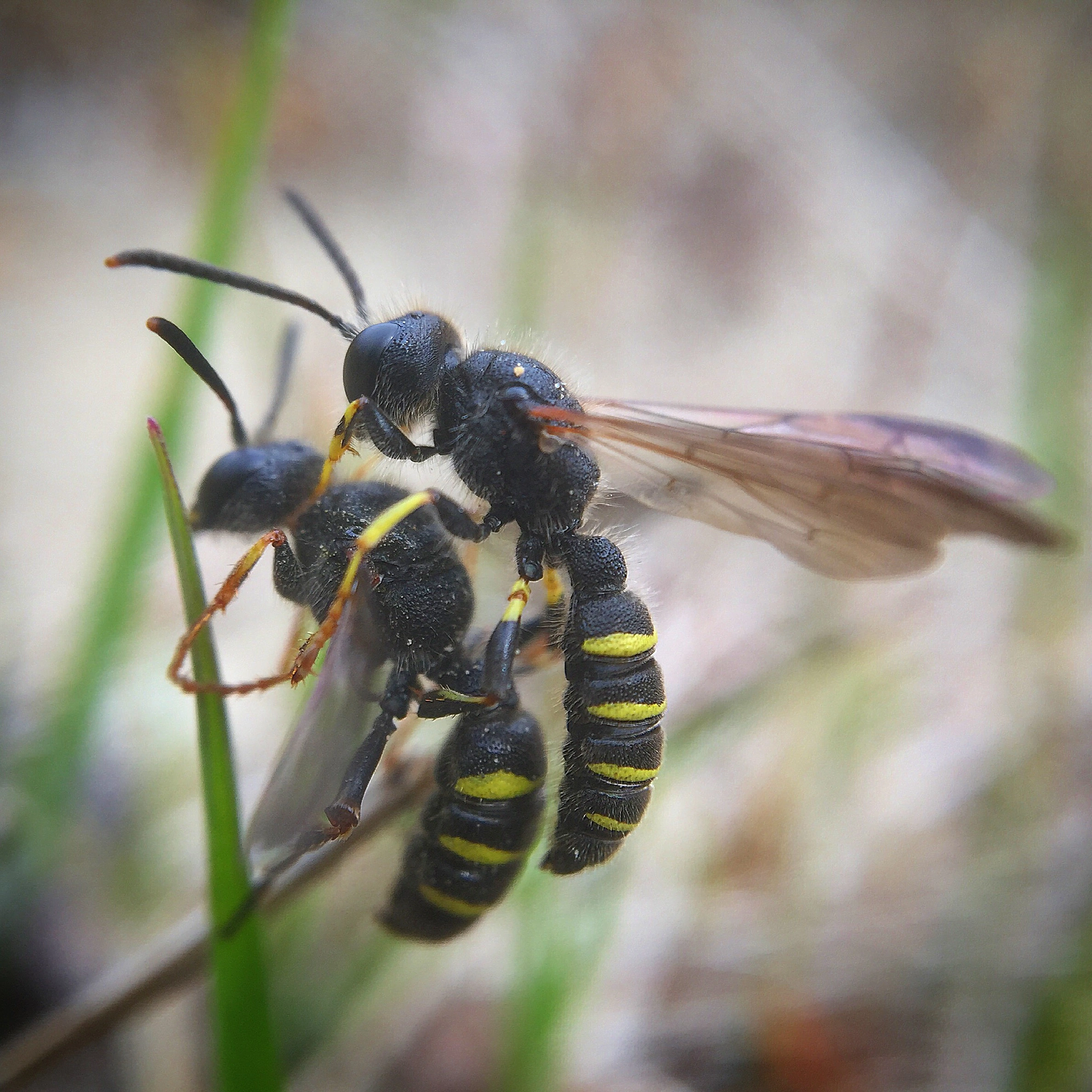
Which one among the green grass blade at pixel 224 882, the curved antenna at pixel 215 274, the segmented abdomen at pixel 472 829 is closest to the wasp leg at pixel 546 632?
the segmented abdomen at pixel 472 829

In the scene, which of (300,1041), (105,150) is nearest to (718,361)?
(105,150)

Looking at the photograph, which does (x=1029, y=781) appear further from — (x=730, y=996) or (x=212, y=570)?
(x=212, y=570)

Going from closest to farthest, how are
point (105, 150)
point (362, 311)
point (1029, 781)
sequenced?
point (362, 311)
point (1029, 781)
point (105, 150)

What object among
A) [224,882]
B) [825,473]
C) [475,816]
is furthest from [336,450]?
[825,473]

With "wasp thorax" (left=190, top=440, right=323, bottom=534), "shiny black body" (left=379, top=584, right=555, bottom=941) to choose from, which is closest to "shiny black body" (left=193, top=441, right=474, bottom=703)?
"wasp thorax" (left=190, top=440, right=323, bottom=534)

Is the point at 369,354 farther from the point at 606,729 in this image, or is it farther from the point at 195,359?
the point at 606,729

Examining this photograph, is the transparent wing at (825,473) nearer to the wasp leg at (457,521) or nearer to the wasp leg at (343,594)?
the wasp leg at (457,521)
